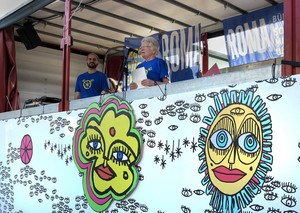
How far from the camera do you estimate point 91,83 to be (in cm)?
481

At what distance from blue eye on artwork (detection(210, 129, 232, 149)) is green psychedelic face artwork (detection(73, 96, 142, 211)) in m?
0.78

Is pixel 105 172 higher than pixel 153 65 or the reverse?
the reverse

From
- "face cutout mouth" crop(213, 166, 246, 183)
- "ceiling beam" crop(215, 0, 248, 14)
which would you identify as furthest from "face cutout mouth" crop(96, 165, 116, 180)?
"ceiling beam" crop(215, 0, 248, 14)

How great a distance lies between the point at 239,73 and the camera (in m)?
2.49

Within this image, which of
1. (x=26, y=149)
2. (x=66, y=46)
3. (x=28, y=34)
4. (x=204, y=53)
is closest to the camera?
(x=66, y=46)

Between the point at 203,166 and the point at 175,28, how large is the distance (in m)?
4.01

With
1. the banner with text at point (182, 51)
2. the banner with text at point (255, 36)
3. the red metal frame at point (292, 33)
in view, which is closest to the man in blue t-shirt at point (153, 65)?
the red metal frame at point (292, 33)

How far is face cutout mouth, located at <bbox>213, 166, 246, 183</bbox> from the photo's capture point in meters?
2.36

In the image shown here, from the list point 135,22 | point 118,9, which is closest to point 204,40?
point 135,22

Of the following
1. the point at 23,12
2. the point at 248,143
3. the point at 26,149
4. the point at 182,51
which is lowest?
the point at 26,149

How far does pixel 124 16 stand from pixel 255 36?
6.95 ft

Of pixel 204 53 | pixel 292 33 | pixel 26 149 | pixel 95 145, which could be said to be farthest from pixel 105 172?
pixel 204 53

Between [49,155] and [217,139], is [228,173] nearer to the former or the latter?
[217,139]

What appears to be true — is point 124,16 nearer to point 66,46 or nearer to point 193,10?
point 193,10
